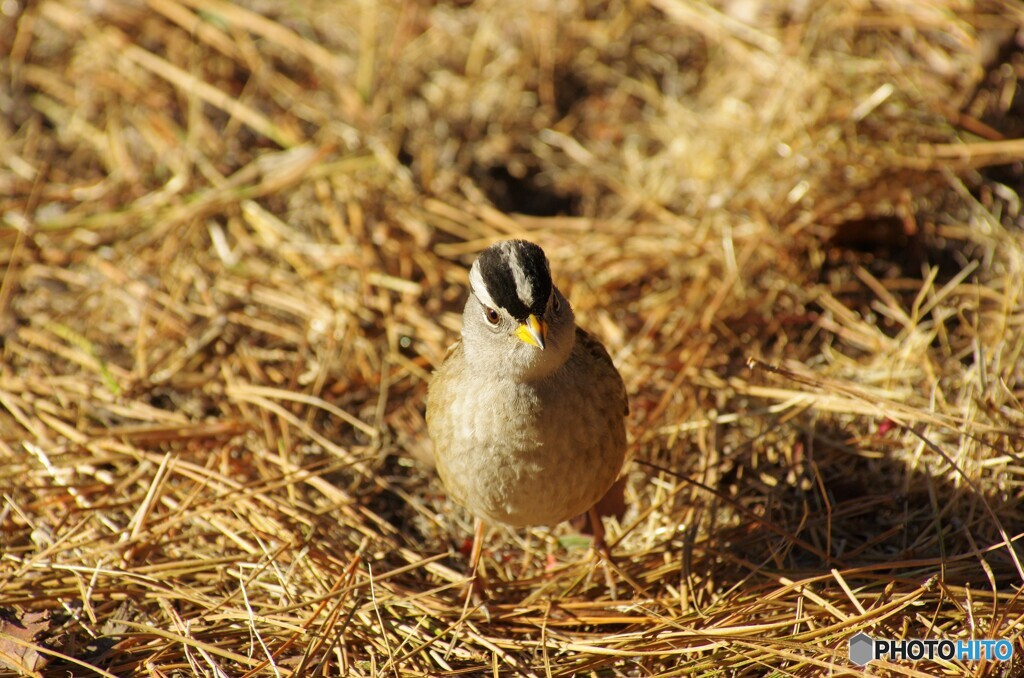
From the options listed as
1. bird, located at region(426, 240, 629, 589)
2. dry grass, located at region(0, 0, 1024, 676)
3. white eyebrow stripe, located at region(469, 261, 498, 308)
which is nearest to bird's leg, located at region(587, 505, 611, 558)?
dry grass, located at region(0, 0, 1024, 676)

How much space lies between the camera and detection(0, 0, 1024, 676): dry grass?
3.43m

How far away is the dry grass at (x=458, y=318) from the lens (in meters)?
3.43

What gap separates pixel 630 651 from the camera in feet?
10.6

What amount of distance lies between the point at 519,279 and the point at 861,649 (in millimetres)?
1780

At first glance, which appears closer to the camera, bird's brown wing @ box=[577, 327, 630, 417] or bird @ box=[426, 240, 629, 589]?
bird @ box=[426, 240, 629, 589]

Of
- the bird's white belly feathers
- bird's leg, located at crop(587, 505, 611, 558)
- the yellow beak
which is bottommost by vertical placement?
bird's leg, located at crop(587, 505, 611, 558)

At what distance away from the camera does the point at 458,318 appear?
493cm

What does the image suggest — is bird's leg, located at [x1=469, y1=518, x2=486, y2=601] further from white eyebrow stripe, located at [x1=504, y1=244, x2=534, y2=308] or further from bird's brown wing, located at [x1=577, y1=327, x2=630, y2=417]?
white eyebrow stripe, located at [x1=504, y1=244, x2=534, y2=308]

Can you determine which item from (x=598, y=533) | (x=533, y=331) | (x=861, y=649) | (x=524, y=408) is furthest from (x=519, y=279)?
(x=861, y=649)

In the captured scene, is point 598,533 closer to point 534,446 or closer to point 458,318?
point 534,446

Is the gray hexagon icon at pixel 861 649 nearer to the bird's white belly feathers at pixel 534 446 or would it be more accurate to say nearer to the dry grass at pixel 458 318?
the dry grass at pixel 458 318

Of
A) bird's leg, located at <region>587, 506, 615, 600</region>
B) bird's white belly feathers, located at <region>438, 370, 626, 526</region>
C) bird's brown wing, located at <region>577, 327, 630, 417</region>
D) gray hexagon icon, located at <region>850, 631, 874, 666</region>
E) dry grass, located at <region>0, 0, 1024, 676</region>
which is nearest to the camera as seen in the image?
gray hexagon icon, located at <region>850, 631, 874, 666</region>

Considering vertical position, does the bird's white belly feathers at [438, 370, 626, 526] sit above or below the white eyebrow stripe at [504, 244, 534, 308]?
below

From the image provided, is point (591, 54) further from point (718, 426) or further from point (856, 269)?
point (718, 426)
